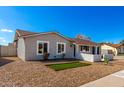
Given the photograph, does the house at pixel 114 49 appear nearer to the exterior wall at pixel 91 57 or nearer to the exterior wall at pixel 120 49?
the exterior wall at pixel 120 49

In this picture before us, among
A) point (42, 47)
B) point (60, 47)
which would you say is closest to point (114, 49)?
point (60, 47)

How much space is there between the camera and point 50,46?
633 inches

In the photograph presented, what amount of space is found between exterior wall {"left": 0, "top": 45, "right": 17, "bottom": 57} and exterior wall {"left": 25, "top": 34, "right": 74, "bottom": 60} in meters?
6.85

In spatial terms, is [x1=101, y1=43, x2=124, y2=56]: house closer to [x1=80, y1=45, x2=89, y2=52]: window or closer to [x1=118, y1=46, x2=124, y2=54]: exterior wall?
[x1=118, y1=46, x2=124, y2=54]: exterior wall

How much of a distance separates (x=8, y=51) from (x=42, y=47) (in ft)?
24.1

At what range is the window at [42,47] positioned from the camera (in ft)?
49.5

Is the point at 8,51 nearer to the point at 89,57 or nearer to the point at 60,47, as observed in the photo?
the point at 60,47

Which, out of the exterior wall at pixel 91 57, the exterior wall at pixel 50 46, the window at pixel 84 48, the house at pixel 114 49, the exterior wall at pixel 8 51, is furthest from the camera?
the house at pixel 114 49

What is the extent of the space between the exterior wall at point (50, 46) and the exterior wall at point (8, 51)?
6851 millimetres

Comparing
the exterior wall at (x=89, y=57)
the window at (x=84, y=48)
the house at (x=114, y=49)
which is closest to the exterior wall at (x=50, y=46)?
the exterior wall at (x=89, y=57)
